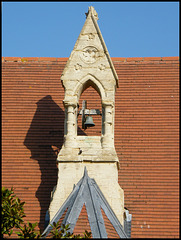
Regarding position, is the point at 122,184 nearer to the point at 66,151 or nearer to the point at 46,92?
the point at 66,151

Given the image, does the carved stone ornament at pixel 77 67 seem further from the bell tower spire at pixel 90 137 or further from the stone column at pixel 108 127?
the stone column at pixel 108 127

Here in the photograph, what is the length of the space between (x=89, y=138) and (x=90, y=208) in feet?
7.86

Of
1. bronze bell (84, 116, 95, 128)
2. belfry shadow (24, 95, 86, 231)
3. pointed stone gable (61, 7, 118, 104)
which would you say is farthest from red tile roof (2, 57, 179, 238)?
pointed stone gable (61, 7, 118, 104)

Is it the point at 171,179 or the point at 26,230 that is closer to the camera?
the point at 26,230

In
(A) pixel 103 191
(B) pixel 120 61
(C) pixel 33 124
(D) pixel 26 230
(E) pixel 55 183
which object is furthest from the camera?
(B) pixel 120 61

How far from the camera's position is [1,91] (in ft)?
62.8

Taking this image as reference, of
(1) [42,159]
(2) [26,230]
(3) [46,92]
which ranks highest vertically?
(3) [46,92]

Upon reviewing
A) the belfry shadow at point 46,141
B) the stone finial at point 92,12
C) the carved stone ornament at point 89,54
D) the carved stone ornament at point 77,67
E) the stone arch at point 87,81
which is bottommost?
the belfry shadow at point 46,141

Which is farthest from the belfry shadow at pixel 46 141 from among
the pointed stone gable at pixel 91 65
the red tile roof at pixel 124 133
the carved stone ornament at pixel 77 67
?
the carved stone ornament at pixel 77 67

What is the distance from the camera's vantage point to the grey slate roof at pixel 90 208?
13.6 m

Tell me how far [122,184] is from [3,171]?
3318 millimetres

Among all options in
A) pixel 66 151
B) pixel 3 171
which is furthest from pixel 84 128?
pixel 3 171

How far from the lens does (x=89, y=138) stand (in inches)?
624

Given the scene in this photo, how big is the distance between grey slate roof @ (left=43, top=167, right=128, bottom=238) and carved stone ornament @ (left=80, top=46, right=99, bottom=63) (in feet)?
10.4
